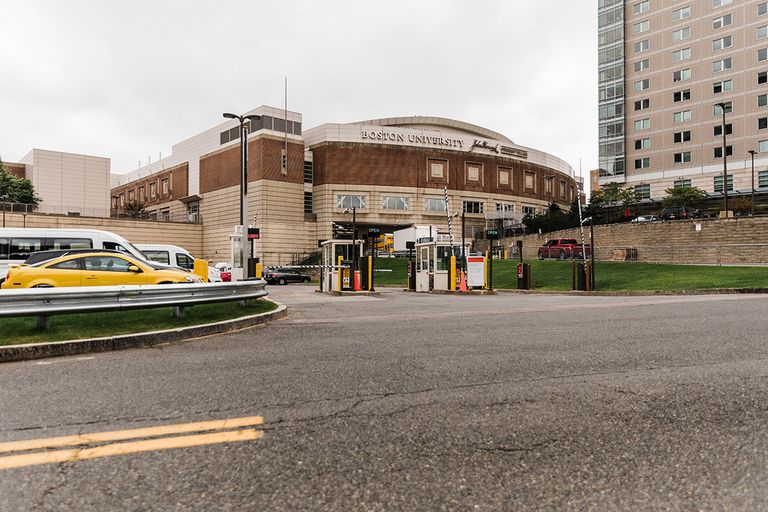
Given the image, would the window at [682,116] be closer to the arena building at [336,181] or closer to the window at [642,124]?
the window at [642,124]

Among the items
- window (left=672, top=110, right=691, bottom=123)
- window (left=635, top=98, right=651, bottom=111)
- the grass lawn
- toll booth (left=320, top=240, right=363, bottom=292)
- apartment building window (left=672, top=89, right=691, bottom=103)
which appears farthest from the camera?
window (left=635, top=98, right=651, bottom=111)

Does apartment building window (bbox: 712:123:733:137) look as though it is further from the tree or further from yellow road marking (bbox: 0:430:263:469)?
the tree

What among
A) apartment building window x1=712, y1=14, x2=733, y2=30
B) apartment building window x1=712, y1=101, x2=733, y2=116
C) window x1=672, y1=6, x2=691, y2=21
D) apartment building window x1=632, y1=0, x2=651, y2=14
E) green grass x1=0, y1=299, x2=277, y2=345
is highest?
apartment building window x1=632, y1=0, x2=651, y2=14

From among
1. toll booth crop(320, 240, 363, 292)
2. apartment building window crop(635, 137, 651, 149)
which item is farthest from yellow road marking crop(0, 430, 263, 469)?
apartment building window crop(635, 137, 651, 149)

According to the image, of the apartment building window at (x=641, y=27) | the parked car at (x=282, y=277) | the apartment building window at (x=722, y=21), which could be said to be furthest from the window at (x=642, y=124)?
the parked car at (x=282, y=277)

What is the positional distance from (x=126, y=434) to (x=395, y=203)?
58.7 m

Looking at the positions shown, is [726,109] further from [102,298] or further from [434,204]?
[102,298]

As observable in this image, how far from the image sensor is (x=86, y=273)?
1344 cm

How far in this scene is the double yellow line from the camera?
3133 mm

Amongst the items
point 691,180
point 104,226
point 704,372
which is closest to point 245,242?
point 704,372

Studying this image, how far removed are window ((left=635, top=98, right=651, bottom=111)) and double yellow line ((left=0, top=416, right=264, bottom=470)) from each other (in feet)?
259

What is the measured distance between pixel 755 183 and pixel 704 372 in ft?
224

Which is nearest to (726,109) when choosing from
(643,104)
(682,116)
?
(682,116)

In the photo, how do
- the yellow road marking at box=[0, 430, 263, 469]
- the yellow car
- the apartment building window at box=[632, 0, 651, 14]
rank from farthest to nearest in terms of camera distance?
1. the apartment building window at box=[632, 0, 651, 14]
2. the yellow car
3. the yellow road marking at box=[0, 430, 263, 469]
